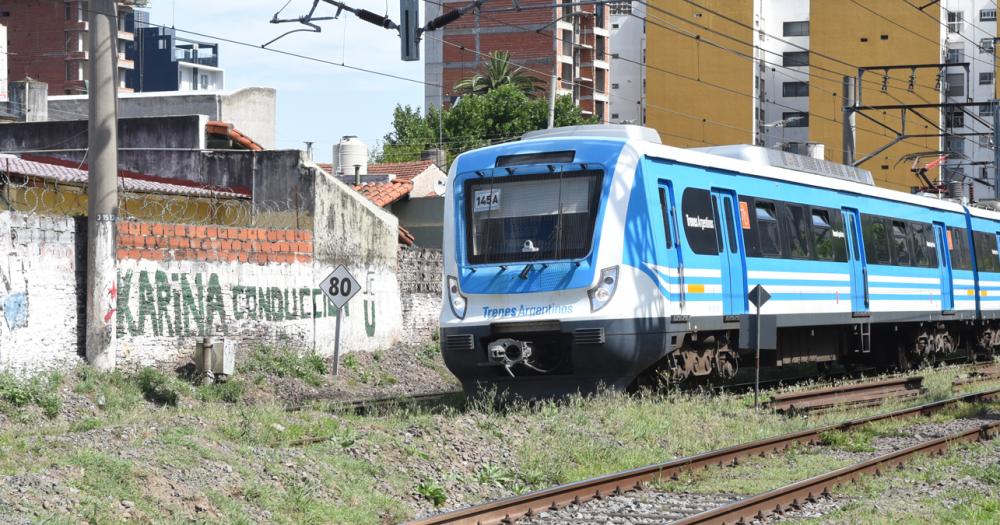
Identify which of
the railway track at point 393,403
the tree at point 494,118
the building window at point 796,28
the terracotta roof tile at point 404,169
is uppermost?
the building window at point 796,28

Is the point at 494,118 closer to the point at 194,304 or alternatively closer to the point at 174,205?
the point at 174,205

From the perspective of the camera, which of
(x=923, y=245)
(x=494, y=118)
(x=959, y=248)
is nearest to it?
(x=923, y=245)

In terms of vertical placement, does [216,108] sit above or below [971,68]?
below

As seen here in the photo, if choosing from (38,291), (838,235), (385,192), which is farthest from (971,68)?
(38,291)

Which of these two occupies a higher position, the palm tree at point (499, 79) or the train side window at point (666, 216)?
the palm tree at point (499, 79)

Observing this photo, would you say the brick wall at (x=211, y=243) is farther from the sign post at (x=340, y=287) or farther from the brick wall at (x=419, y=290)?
the brick wall at (x=419, y=290)

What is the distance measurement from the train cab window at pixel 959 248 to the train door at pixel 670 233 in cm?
1067

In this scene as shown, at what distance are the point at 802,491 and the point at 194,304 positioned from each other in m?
12.9

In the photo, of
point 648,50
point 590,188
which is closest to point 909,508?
point 590,188

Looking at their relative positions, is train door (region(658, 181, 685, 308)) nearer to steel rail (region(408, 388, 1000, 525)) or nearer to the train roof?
the train roof

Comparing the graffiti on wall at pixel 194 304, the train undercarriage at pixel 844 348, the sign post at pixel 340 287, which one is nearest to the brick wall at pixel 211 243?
the graffiti on wall at pixel 194 304

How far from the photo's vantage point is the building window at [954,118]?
85.9m

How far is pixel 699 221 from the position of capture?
53.6ft

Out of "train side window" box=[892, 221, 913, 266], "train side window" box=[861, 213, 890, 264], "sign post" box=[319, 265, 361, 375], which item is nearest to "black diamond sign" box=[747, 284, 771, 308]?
"train side window" box=[861, 213, 890, 264]
